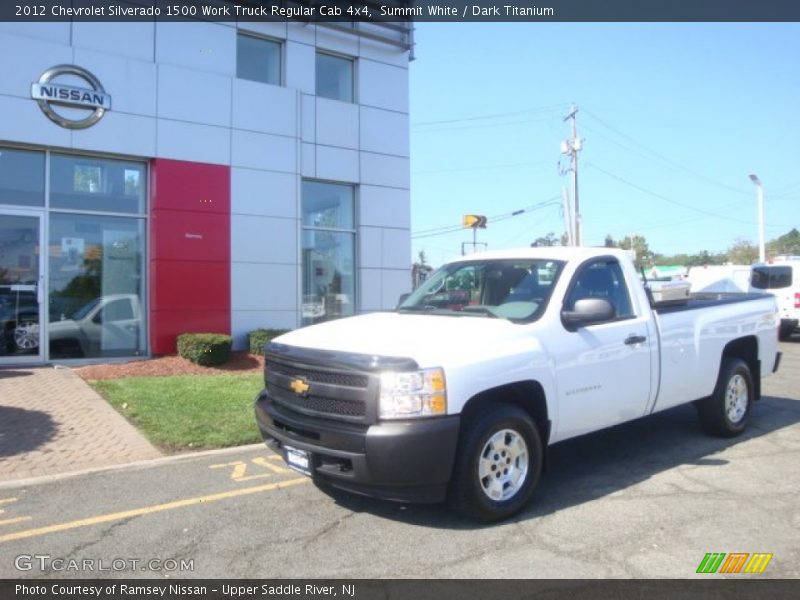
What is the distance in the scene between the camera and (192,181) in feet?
40.9

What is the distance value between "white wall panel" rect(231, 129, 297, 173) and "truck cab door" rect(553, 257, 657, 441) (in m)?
9.22

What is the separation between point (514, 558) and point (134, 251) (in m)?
10.4

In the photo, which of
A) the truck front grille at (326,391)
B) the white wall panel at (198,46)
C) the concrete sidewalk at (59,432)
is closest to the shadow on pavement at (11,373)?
the concrete sidewalk at (59,432)

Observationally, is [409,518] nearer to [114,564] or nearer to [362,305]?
[114,564]

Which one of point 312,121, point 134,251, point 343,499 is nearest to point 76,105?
point 134,251

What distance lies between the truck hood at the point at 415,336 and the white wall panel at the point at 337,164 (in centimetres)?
952

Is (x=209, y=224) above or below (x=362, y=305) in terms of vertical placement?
above

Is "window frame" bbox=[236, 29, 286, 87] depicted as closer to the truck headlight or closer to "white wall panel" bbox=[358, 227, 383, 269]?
"white wall panel" bbox=[358, 227, 383, 269]

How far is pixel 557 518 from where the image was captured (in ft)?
14.9

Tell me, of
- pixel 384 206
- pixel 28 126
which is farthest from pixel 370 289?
pixel 28 126

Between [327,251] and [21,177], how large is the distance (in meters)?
6.06

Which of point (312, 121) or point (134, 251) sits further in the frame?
point (312, 121)

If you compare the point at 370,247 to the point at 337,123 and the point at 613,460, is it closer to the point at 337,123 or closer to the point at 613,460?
the point at 337,123

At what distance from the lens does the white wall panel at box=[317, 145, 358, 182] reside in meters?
14.3
